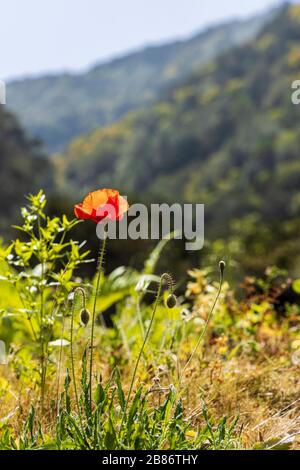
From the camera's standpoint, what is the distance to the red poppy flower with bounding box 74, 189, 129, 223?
5.45 ft

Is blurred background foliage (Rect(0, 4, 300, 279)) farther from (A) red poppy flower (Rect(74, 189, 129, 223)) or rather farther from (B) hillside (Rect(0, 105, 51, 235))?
(A) red poppy flower (Rect(74, 189, 129, 223))

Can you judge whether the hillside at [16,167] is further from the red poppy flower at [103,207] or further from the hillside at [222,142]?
the red poppy flower at [103,207]

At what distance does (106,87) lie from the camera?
122m

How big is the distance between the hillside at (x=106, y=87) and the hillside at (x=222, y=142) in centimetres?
2827

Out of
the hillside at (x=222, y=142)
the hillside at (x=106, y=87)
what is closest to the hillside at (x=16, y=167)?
the hillside at (x=222, y=142)

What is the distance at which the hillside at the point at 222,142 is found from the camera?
47.6 meters

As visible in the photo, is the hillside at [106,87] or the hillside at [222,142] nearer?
the hillside at [222,142]

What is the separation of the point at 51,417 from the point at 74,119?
11364cm

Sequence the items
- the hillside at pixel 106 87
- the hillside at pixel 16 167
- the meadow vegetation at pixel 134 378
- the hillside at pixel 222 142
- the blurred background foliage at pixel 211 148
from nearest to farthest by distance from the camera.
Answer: the meadow vegetation at pixel 134 378, the hillside at pixel 16 167, the blurred background foliage at pixel 211 148, the hillside at pixel 222 142, the hillside at pixel 106 87

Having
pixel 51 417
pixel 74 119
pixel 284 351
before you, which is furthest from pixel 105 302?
pixel 74 119

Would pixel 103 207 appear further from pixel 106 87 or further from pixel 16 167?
pixel 106 87

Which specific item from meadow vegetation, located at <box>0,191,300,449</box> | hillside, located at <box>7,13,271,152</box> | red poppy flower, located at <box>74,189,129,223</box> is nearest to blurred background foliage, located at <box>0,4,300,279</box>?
meadow vegetation, located at <box>0,191,300,449</box>

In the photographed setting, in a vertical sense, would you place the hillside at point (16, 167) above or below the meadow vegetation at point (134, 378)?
above
